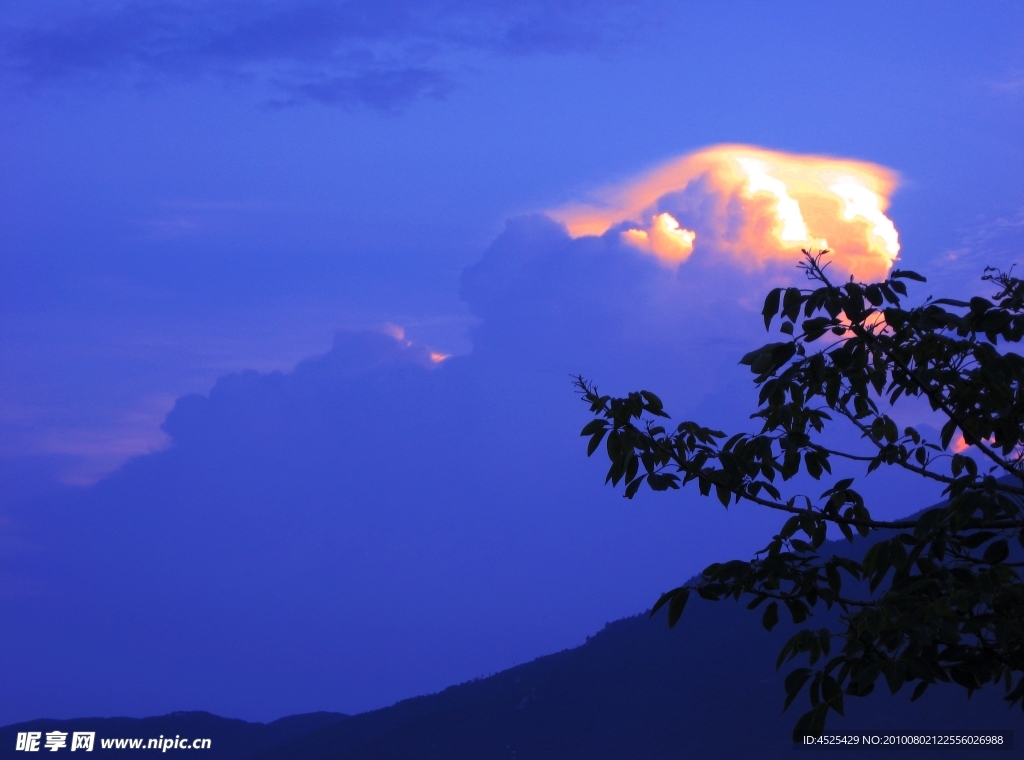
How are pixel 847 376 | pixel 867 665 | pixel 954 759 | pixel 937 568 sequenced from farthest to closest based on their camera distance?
pixel 954 759 → pixel 847 376 → pixel 937 568 → pixel 867 665

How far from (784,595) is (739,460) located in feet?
2.76

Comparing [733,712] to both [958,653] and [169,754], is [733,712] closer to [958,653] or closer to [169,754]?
[169,754]

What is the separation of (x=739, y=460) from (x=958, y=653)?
63.5 inches

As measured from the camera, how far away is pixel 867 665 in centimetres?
476

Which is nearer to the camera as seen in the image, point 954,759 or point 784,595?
point 784,595

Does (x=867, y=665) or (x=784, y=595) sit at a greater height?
(x=784, y=595)

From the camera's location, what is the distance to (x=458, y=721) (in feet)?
308

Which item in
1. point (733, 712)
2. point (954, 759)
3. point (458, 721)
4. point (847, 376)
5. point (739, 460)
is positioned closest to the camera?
point (739, 460)

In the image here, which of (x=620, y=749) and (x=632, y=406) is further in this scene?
(x=620, y=749)

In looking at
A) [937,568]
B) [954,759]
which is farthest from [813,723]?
[954,759]

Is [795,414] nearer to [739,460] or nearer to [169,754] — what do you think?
[739,460]

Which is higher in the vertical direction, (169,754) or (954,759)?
(169,754)

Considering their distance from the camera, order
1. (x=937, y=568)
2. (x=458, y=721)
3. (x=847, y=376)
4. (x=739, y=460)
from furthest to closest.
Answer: (x=458, y=721) < (x=847, y=376) < (x=739, y=460) < (x=937, y=568)

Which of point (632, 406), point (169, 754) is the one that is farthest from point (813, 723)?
point (169, 754)
